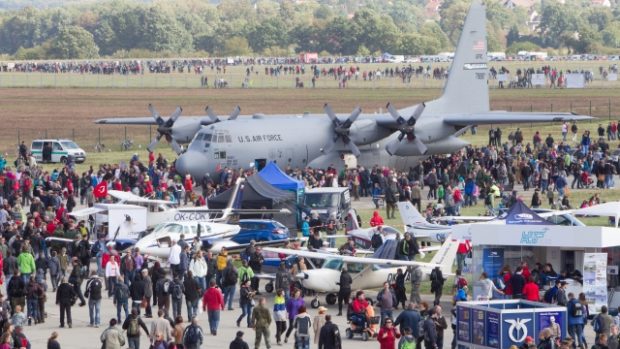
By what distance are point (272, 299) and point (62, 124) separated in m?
51.6

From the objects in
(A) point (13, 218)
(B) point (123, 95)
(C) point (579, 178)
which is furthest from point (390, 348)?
(B) point (123, 95)

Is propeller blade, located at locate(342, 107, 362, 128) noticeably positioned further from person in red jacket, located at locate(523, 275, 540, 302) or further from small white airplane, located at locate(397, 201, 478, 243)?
person in red jacket, located at locate(523, 275, 540, 302)

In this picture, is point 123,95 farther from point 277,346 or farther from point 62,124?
point 277,346

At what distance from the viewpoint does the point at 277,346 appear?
23938 mm

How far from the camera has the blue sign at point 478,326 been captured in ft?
70.8

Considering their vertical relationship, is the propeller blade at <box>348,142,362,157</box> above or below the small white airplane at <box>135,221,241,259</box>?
above

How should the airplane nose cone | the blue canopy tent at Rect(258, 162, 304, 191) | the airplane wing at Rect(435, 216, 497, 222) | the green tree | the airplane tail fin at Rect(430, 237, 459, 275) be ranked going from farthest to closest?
the green tree
the airplane nose cone
the blue canopy tent at Rect(258, 162, 304, 191)
the airplane wing at Rect(435, 216, 497, 222)
the airplane tail fin at Rect(430, 237, 459, 275)

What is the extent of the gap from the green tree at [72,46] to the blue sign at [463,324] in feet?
528

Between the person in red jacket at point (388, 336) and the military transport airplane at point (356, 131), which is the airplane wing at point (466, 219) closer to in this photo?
the military transport airplane at point (356, 131)

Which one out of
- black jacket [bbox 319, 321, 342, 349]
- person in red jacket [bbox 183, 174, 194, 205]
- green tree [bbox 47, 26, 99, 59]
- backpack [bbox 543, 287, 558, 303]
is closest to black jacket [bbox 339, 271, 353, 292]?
backpack [bbox 543, 287, 558, 303]

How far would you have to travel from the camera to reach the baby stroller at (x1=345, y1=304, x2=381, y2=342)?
2430 cm

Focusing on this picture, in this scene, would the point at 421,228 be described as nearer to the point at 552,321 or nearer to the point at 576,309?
the point at 576,309

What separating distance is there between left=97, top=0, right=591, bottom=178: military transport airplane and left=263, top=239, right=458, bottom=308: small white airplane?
16669mm

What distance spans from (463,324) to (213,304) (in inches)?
195
